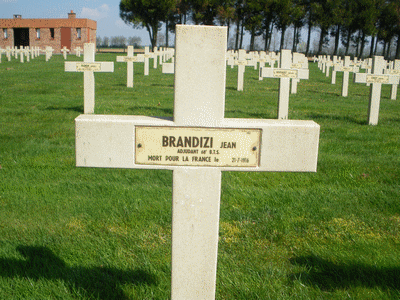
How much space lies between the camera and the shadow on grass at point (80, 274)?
271cm

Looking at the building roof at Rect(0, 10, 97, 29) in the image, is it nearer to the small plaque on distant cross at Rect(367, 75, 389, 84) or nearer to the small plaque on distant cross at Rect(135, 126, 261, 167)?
the small plaque on distant cross at Rect(367, 75, 389, 84)

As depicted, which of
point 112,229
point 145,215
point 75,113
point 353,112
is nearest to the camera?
point 112,229

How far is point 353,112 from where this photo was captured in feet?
35.7

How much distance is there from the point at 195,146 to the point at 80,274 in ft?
4.25

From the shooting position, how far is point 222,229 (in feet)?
11.9

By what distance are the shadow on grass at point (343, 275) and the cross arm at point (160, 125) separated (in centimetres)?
→ 101

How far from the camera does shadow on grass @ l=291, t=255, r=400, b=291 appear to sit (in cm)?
281

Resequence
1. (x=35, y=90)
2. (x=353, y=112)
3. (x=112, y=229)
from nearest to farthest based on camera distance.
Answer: (x=112, y=229)
(x=353, y=112)
(x=35, y=90)

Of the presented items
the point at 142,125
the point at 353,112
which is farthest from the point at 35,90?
the point at 142,125

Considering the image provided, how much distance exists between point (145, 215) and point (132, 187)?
791mm

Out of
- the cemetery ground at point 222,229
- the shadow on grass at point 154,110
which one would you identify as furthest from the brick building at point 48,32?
the cemetery ground at point 222,229

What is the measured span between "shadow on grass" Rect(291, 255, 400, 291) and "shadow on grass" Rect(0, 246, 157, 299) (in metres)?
1.01

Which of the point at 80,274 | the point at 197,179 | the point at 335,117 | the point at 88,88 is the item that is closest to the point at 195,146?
the point at 197,179

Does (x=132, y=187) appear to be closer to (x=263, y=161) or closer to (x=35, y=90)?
(x=263, y=161)
